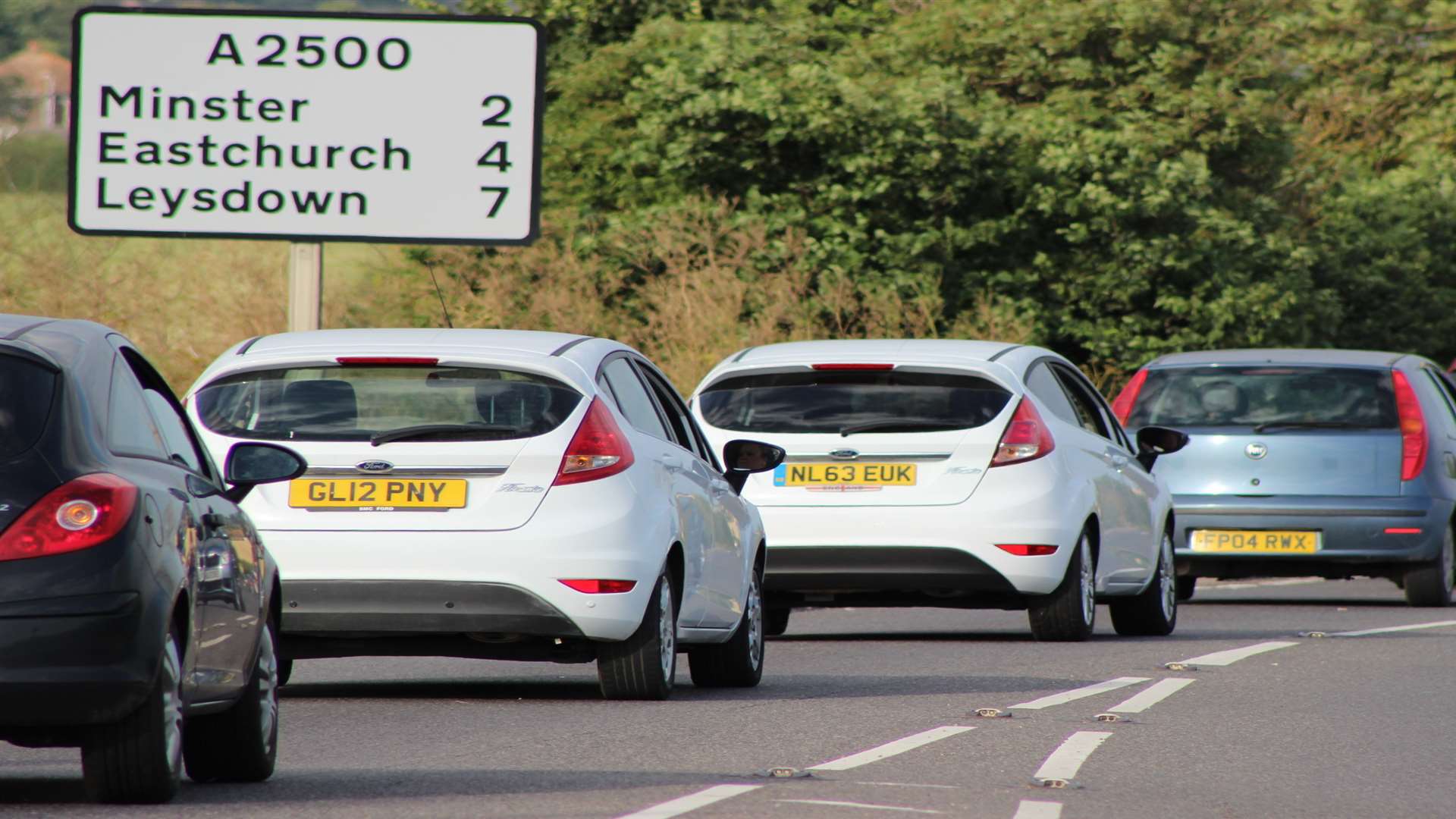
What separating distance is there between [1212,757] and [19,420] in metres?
4.17

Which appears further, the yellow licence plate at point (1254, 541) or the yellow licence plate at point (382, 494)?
the yellow licence plate at point (1254, 541)

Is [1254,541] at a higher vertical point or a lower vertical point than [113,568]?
lower

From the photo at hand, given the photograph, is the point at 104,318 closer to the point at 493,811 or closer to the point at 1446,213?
the point at 493,811

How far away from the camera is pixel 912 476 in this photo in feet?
43.1

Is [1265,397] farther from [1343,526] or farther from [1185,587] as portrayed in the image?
[1185,587]

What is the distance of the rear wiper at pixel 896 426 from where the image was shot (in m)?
13.2

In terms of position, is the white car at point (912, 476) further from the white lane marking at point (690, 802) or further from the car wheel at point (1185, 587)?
the car wheel at point (1185, 587)

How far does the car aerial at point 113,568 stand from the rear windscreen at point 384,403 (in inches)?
96.2

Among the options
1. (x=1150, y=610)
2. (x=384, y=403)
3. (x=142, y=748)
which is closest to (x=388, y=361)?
(x=384, y=403)

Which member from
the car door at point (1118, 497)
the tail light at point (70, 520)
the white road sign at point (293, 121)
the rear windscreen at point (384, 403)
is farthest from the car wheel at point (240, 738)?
the white road sign at point (293, 121)

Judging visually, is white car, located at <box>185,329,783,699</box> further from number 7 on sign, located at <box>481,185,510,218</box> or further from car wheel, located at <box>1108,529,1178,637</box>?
number 7 on sign, located at <box>481,185,510,218</box>

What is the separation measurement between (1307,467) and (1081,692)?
712 centimetres

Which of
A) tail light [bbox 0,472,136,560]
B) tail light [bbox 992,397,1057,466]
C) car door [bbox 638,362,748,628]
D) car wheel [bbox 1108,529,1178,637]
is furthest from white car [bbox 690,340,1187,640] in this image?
tail light [bbox 0,472,136,560]

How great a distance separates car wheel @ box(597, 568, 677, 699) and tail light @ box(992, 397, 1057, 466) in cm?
336
